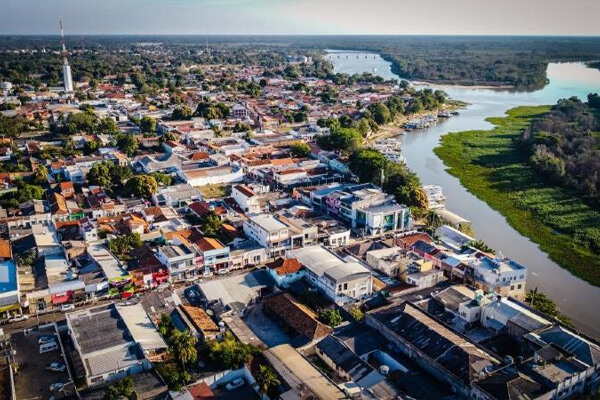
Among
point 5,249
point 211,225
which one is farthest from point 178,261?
point 5,249

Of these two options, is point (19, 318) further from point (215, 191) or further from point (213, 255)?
point (215, 191)

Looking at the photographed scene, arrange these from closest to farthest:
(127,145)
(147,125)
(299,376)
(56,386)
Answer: (299,376)
(56,386)
(127,145)
(147,125)

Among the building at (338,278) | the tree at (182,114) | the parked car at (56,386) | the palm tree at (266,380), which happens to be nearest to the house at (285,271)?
Result: the building at (338,278)

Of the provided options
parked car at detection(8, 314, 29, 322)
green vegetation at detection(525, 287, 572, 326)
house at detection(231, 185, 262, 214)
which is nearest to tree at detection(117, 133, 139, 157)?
house at detection(231, 185, 262, 214)

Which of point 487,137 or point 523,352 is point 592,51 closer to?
point 487,137

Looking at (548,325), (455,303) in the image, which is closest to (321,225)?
(455,303)

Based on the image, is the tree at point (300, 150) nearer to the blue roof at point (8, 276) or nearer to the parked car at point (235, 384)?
the blue roof at point (8, 276)

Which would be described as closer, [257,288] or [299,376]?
[299,376]
